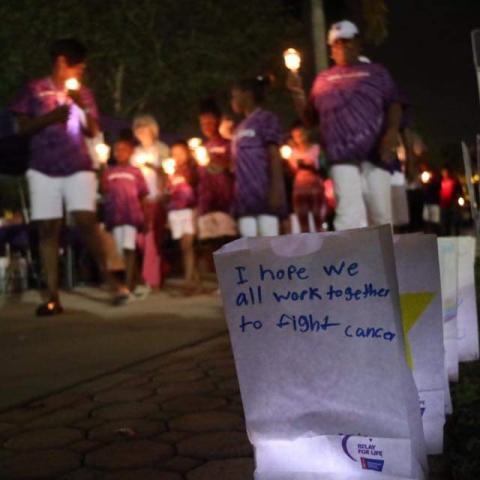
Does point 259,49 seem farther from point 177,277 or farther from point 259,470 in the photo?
point 259,470

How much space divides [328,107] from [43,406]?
9.81 feet

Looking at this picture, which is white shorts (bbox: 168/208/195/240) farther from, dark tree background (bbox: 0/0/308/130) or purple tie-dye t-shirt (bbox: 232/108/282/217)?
dark tree background (bbox: 0/0/308/130)

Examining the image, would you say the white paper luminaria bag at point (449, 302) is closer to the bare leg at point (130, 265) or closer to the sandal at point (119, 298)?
the sandal at point (119, 298)

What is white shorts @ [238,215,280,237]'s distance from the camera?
7.29 metres

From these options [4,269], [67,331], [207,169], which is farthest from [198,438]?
[4,269]

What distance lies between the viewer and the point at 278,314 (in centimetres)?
230

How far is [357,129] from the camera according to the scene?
5.70 metres

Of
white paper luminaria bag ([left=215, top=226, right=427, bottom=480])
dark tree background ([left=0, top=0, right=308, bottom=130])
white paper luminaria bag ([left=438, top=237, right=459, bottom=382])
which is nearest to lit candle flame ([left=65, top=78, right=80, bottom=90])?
white paper luminaria bag ([left=438, top=237, right=459, bottom=382])

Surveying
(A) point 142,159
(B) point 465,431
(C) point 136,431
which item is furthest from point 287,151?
(B) point 465,431

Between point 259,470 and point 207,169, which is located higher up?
point 207,169

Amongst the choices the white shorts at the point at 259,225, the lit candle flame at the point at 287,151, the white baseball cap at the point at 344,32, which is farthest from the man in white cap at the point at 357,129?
the lit candle flame at the point at 287,151

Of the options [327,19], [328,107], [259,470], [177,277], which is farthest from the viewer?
[177,277]

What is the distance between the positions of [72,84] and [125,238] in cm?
219

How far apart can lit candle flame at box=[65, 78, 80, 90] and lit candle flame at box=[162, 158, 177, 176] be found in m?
2.58
